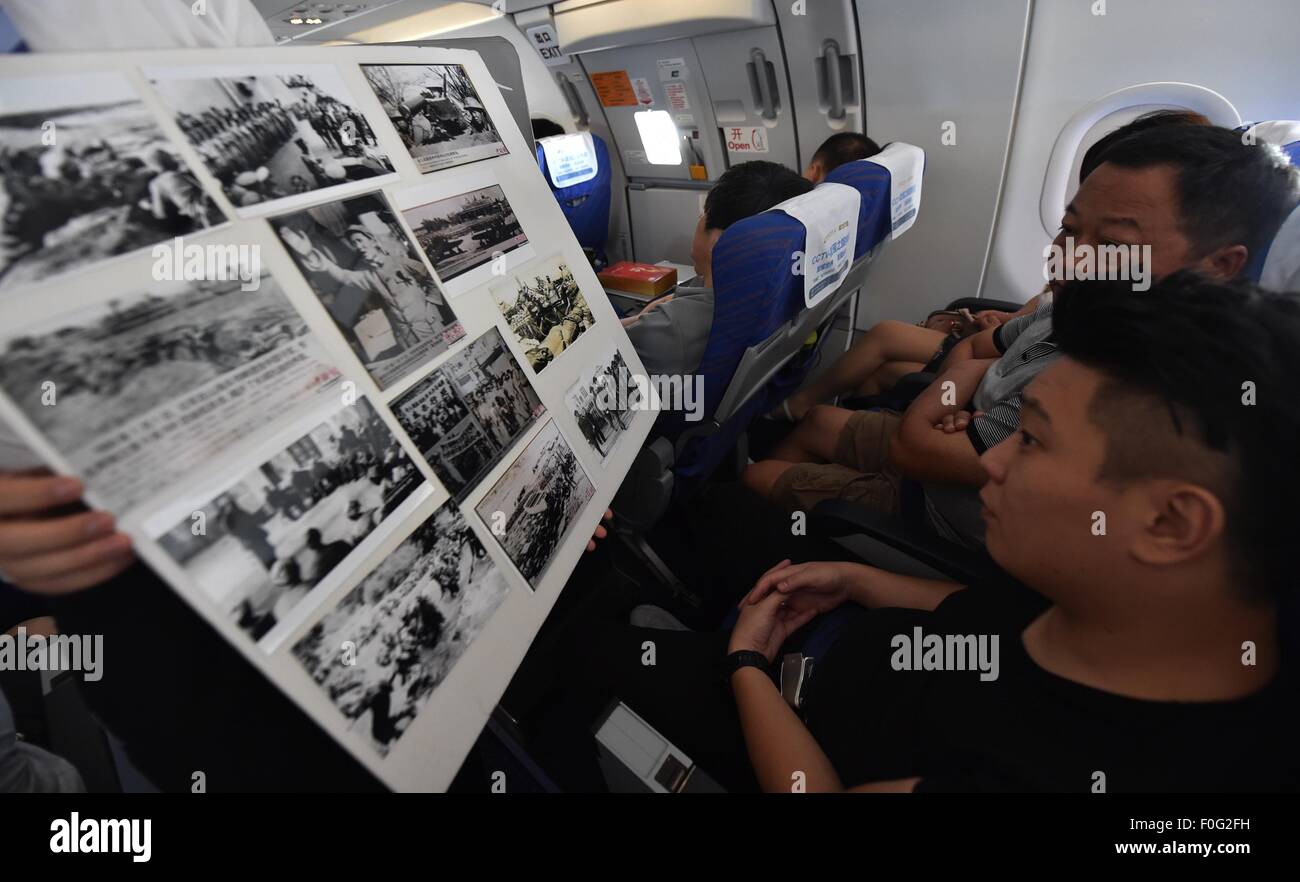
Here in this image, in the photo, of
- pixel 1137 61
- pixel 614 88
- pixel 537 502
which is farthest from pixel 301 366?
pixel 614 88

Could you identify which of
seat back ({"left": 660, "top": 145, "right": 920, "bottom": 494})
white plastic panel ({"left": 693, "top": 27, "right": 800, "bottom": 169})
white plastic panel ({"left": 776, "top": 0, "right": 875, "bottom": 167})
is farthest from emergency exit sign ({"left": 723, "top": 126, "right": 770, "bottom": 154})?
seat back ({"left": 660, "top": 145, "right": 920, "bottom": 494})

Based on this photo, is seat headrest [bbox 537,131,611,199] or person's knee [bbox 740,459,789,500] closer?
person's knee [bbox 740,459,789,500]

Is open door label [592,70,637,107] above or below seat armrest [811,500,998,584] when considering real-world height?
above

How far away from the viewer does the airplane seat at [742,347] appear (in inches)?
53.3

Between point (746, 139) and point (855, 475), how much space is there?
262 cm

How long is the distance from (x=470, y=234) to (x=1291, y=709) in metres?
1.26

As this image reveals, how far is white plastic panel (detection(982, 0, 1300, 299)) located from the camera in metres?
1.99

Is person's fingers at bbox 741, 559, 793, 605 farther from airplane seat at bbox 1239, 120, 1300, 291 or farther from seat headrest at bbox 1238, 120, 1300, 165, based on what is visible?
seat headrest at bbox 1238, 120, 1300, 165

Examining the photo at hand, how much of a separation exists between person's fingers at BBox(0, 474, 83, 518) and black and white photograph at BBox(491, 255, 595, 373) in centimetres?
58

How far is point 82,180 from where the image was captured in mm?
502

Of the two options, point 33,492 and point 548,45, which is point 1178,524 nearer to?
point 33,492

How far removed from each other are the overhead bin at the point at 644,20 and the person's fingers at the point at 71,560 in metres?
3.28
